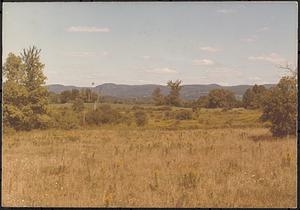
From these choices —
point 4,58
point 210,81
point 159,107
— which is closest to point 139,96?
point 159,107

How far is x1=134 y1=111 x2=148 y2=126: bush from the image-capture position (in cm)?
717

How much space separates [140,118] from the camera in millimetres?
7195

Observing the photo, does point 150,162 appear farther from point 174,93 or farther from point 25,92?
point 25,92

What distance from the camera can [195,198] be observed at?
698 cm

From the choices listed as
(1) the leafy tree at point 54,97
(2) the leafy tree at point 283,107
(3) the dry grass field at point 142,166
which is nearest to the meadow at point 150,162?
(3) the dry grass field at point 142,166

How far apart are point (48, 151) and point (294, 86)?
140 inches

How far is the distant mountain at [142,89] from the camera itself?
7.02 m

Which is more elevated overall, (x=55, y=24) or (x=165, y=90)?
(x=55, y=24)

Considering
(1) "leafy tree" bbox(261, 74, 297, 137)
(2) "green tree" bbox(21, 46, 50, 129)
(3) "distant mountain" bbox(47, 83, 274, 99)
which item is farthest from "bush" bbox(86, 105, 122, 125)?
(1) "leafy tree" bbox(261, 74, 297, 137)

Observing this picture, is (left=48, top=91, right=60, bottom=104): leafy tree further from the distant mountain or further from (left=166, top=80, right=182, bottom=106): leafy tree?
(left=166, top=80, right=182, bottom=106): leafy tree

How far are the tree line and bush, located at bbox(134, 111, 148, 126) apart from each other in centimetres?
1

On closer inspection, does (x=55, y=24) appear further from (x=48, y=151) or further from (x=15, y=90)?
Answer: (x=48, y=151)

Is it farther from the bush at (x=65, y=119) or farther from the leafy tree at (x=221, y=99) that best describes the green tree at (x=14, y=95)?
the leafy tree at (x=221, y=99)

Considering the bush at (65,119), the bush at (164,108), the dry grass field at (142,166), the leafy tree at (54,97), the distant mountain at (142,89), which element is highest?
the distant mountain at (142,89)
